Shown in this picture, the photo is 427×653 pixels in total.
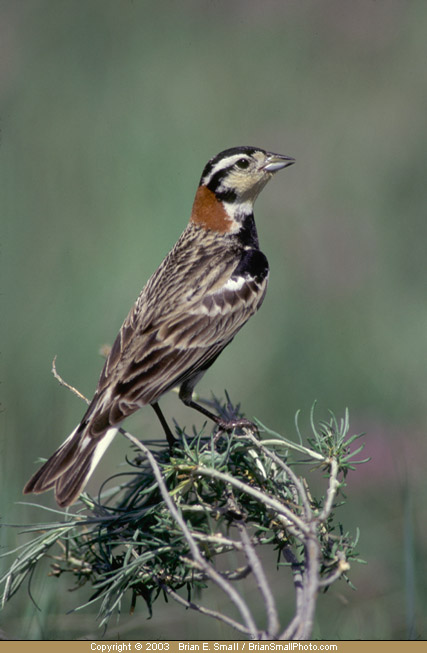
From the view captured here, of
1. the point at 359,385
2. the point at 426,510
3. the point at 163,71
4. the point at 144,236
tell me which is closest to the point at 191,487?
the point at 426,510

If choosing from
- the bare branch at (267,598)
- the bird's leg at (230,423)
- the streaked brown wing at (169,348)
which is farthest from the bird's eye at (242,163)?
the bare branch at (267,598)

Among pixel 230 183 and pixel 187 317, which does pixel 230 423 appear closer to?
pixel 187 317

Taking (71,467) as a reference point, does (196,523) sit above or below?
below

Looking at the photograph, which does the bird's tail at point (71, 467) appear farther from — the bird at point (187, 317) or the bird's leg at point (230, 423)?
the bird's leg at point (230, 423)

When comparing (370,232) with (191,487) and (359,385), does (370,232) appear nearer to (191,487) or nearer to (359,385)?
(359,385)

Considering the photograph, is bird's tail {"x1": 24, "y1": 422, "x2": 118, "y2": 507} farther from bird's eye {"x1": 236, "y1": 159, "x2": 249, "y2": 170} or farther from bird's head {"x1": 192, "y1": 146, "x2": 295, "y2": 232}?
bird's eye {"x1": 236, "y1": 159, "x2": 249, "y2": 170}

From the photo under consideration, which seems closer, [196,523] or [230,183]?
[196,523]

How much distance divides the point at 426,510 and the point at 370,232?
10.8 ft

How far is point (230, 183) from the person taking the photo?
446 cm

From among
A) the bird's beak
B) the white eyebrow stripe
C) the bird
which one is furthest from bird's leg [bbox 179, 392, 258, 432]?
the bird's beak

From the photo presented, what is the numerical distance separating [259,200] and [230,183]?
3136 millimetres

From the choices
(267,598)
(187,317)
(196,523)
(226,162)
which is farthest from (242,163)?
(267,598)

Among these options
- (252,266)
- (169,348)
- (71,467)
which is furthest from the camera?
(252,266)

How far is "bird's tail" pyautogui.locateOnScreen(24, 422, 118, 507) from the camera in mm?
2676
